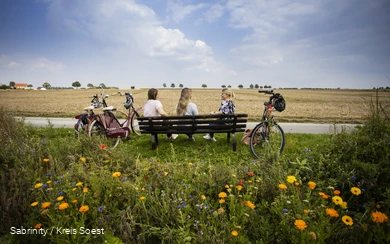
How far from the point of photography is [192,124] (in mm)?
5918

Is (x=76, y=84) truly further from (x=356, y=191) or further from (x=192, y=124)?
(x=356, y=191)

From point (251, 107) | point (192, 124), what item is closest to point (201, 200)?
point (192, 124)

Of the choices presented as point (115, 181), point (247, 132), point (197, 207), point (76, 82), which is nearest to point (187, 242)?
point (197, 207)

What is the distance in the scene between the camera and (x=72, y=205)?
7.64ft

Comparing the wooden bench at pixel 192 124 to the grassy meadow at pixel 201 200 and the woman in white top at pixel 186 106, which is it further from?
the grassy meadow at pixel 201 200

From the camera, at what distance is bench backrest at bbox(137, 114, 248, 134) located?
19.3 feet

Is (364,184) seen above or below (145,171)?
below

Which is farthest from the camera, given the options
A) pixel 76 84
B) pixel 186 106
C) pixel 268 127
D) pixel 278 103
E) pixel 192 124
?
pixel 76 84

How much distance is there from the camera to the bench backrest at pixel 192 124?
588 cm

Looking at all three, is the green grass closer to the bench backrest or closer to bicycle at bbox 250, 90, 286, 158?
bicycle at bbox 250, 90, 286, 158

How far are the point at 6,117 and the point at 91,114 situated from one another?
230cm

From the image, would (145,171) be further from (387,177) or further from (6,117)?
(6,117)

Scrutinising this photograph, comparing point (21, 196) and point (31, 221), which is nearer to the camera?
point (31, 221)

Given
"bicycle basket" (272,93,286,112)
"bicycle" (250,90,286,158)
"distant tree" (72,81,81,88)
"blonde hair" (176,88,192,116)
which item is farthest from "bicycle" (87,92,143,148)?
"distant tree" (72,81,81,88)
